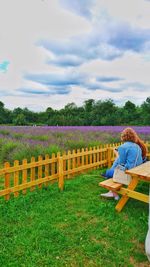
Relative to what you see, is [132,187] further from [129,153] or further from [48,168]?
[48,168]

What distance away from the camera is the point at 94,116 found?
4953 centimetres

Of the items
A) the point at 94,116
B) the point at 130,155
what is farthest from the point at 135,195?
the point at 94,116

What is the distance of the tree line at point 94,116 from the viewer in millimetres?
41519

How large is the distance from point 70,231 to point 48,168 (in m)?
2.28

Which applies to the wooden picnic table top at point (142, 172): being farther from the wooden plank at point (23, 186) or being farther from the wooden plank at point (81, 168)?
the wooden plank at point (81, 168)

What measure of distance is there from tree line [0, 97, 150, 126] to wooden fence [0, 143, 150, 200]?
32830 mm

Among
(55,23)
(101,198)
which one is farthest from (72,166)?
(55,23)

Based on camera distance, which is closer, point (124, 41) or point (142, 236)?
point (142, 236)

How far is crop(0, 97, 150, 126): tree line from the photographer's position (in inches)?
1635

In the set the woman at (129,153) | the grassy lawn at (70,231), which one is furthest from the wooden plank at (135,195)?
the woman at (129,153)

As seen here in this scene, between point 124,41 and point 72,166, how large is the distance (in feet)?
25.1

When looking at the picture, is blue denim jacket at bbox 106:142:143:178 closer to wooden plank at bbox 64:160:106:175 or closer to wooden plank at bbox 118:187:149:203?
wooden plank at bbox 118:187:149:203

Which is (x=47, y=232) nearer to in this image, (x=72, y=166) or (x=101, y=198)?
(x=101, y=198)

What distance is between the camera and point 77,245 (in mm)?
3004
